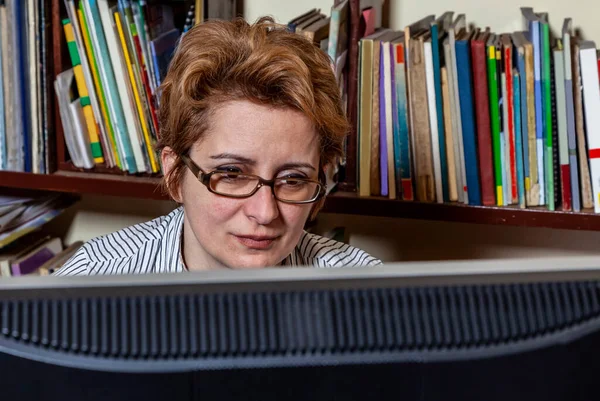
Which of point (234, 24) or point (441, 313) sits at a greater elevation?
point (234, 24)

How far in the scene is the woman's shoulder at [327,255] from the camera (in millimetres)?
1310

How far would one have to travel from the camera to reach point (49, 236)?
205cm

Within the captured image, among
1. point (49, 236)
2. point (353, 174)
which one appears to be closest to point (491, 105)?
point (353, 174)

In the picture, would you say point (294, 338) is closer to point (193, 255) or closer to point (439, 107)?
point (193, 255)

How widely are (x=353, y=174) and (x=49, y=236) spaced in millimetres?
860

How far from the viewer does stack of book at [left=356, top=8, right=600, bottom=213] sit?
152 centimetres

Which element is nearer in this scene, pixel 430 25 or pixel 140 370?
pixel 140 370

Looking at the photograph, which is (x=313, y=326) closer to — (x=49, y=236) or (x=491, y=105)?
(x=491, y=105)

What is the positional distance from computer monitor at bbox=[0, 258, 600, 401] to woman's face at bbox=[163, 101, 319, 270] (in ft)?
1.87

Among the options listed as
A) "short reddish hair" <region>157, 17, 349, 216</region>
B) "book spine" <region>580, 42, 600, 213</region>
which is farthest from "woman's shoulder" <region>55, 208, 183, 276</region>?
"book spine" <region>580, 42, 600, 213</region>

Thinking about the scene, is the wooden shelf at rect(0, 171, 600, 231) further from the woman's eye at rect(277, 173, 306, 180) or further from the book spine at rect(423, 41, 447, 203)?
the woman's eye at rect(277, 173, 306, 180)

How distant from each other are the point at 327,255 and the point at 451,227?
65cm

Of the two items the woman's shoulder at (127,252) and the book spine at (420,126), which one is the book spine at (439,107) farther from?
the woman's shoulder at (127,252)

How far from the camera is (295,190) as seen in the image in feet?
3.51
